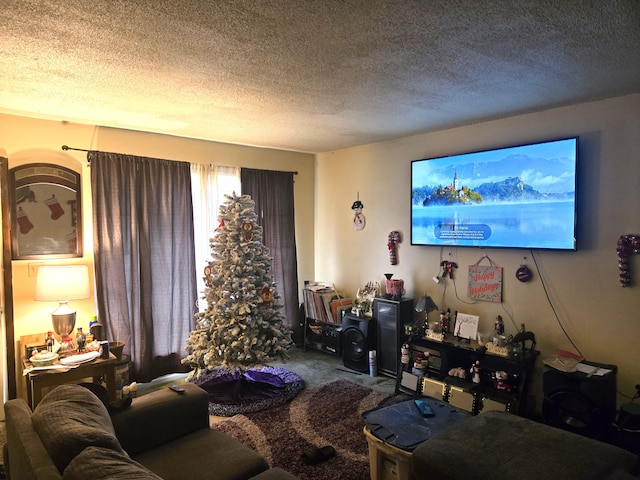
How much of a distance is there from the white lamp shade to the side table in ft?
1.69

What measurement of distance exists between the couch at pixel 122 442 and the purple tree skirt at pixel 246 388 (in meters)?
1.12

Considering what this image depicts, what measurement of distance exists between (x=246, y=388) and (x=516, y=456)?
2.41m

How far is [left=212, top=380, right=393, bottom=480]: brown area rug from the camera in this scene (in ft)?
8.42

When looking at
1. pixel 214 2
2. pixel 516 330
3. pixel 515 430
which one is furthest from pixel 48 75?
pixel 516 330

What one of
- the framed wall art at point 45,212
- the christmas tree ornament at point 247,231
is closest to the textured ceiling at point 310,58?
the framed wall art at point 45,212

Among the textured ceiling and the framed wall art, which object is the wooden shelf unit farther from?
the framed wall art

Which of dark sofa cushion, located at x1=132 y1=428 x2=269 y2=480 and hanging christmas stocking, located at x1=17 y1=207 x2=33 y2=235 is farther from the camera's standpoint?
hanging christmas stocking, located at x1=17 y1=207 x2=33 y2=235

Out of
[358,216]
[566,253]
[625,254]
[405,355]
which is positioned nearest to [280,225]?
[358,216]

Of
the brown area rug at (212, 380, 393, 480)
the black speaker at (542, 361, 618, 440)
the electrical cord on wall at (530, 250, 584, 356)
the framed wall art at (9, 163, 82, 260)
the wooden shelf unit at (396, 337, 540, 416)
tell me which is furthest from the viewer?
the framed wall art at (9, 163, 82, 260)

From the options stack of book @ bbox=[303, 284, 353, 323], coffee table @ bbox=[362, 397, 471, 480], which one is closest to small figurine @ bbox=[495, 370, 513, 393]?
coffee table @ bbox=[362, 397, 471, 480]

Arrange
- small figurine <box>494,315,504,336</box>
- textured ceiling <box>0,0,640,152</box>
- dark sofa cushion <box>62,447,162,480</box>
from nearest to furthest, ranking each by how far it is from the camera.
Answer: dark sofa cushion <box>62,447,162,480</box> → textured ceiling <box>0,0,640,152</box> → small figurine <box>494,315,504,336</box>

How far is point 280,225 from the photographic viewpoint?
4945 mm

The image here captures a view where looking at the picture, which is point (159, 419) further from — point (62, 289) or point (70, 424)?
point (62, 289)

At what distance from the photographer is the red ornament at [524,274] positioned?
11.2 ft
